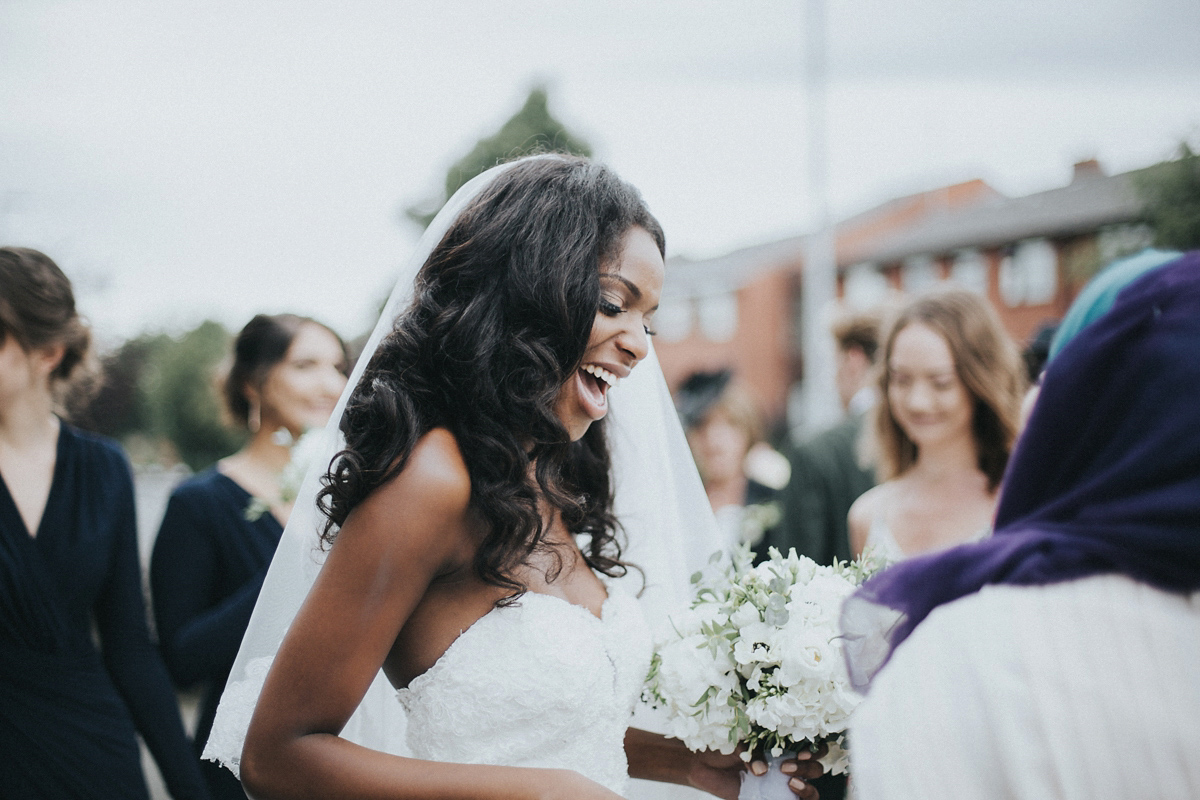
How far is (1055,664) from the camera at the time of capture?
110 centimetres

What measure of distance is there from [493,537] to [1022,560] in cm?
106

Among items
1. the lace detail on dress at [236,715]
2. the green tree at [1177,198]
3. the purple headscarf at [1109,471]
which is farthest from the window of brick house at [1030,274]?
the lace detail on dress at [236,715]

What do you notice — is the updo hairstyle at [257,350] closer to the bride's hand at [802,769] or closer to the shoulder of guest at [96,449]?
the shoulder of guest at [96,449]

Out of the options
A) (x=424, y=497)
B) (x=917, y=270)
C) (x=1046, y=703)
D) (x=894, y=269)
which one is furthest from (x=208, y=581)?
(x=894, y=269)

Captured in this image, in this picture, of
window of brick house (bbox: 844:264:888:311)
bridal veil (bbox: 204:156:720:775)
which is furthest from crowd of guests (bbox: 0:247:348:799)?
window of brick house (bbox: 844:264:888:311)

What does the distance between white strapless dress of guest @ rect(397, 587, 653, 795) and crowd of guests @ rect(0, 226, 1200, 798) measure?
70cm

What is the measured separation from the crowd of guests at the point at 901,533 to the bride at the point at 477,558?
2.43 ft

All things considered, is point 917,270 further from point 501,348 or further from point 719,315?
point 501,348

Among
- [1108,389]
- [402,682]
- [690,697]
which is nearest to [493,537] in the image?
[402,682]

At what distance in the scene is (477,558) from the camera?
72.8 inches

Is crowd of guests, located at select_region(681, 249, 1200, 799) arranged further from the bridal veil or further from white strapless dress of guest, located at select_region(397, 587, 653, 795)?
the bridal veil

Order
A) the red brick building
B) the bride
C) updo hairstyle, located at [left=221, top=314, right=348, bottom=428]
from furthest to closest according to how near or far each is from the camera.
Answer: the red brick building
updo hairstyle, located at [left=221, top=314, right=348, bottom=428]
the bride

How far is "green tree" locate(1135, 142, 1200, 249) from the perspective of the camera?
6.92m

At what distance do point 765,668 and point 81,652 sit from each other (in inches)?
90.6
